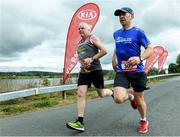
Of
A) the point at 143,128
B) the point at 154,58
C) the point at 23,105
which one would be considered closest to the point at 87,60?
the point at 143,128

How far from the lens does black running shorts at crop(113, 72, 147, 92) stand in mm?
6668

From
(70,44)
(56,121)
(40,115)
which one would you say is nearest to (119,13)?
(56,121)

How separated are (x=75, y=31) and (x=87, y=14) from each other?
852 mm

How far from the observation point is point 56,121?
8023 millimetres

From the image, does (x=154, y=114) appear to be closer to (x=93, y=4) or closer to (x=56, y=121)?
(x=56, y=121)

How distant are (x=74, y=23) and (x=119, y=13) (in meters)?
7.89

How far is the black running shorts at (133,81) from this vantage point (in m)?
6.67

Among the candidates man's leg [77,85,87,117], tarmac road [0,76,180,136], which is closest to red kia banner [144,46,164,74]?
tarmac road [0,76,180,136]

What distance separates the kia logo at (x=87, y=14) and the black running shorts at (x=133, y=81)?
792 centimetres

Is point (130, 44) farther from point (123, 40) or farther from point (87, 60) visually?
point (87, 60)

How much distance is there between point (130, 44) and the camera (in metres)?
6.58

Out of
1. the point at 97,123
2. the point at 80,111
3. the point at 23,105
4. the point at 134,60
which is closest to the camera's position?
the point at 134,60

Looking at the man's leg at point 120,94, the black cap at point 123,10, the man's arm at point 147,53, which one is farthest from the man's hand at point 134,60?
the black cap at point 123,10

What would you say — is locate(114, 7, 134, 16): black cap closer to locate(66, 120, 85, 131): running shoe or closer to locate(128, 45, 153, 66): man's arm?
locate(128, 45, 153, 66): man's arm
